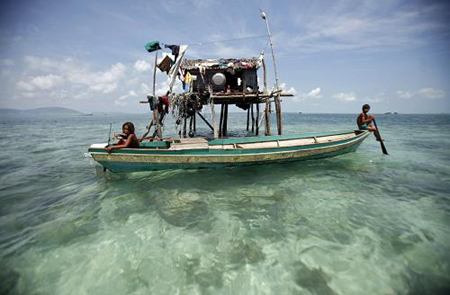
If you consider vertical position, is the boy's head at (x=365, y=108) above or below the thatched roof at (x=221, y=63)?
below

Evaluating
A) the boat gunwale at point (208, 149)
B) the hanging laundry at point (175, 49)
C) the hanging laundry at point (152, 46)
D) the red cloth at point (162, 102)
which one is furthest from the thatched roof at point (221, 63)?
the boat gunwale at point (208, 149)

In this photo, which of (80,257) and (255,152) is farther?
(255,152)

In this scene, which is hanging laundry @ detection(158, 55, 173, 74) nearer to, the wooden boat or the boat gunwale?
the wooden boat

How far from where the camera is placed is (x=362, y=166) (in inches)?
394

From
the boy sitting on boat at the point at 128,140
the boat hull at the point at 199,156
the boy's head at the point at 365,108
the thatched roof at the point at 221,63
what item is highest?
the thatched roof at the point at 221,63

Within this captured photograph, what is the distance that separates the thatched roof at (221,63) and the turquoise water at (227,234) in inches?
452

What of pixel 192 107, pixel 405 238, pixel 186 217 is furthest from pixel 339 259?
pixel 192 107

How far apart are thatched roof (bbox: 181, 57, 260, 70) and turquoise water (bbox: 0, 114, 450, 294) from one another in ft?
37.7

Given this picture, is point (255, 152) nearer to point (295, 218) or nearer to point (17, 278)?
point (295, 218)

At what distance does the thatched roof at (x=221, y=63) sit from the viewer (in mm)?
16859

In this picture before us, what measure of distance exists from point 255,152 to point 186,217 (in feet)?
14.5

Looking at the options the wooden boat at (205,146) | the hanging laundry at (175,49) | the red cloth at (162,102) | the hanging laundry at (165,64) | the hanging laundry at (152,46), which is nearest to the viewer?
the wooden boat at (205,146)

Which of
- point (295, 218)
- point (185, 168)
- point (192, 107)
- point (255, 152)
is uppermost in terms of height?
point (192, 107)

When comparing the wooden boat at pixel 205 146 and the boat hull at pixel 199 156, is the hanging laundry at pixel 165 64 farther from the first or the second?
the boat hull at pixel 199 156
